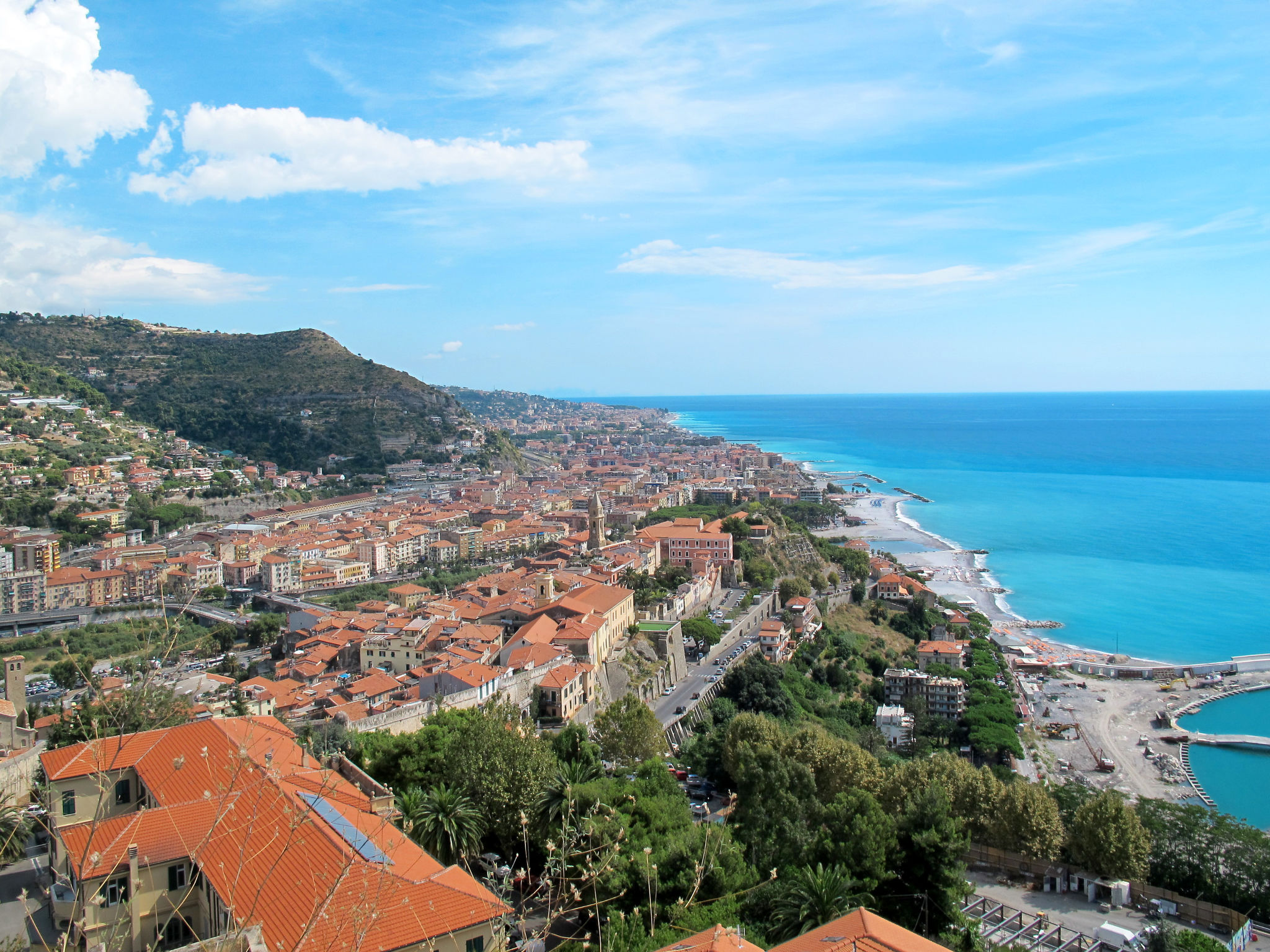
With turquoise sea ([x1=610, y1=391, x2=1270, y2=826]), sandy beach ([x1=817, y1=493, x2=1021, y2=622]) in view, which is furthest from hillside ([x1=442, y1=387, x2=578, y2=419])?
sandy beach ([x1=817, y1=493, x2=1021, y2=622])

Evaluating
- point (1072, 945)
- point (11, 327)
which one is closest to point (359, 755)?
point (1072, 945)

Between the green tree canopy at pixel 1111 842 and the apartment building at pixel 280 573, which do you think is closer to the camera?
the green tree canopy at pixel 1111 842

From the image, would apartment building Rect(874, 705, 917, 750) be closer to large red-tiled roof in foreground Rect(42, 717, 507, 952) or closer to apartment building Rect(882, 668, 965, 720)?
apartment building Rect(882, 668, 965, 720)

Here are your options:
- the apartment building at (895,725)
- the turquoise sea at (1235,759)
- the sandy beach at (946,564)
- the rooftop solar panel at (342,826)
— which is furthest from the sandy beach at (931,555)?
the rooftop solar panel at (342,826)

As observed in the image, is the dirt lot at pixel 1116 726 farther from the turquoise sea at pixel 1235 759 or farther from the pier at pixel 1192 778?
the turquoise sea at pixel 1235 759

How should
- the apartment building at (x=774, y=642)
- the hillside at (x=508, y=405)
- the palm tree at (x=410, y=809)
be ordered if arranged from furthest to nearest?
the hillside at (x=508, y=405), the apartment building at (x=774, y=642), the palm tree at (x=410, y=809)
